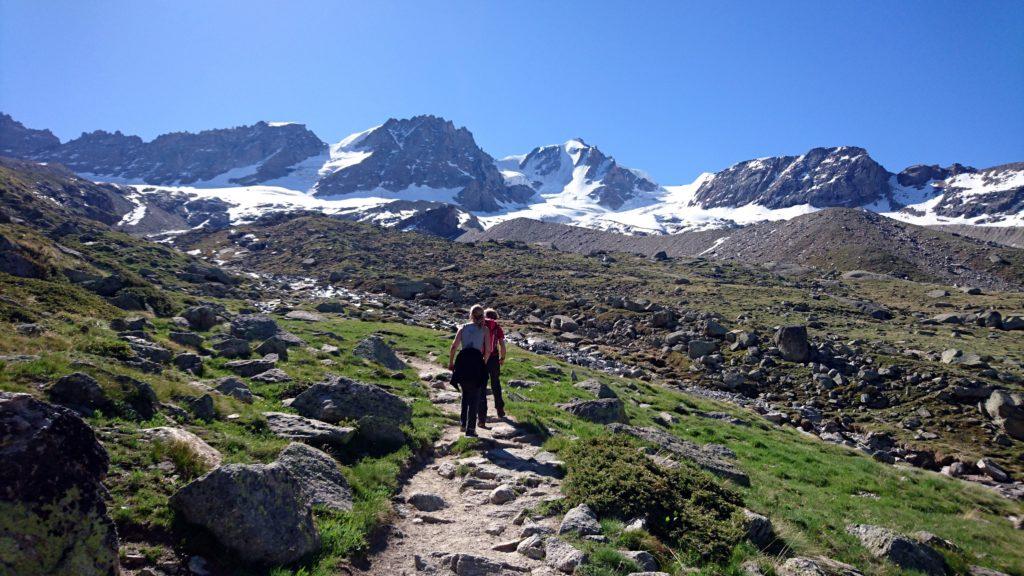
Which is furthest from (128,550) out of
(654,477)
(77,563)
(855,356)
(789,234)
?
(789,234)

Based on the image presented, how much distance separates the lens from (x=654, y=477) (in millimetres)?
9750

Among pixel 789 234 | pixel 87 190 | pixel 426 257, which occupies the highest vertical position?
pixel 87 190

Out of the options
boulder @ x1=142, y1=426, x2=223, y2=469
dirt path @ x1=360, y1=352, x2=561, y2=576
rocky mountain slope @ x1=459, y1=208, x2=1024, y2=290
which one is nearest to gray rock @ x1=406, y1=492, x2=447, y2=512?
dirt path @ x1=360, y1=352, x2=561, y2=576

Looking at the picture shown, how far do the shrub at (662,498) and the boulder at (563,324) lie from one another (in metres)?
37.8

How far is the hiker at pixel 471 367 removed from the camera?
1324cm

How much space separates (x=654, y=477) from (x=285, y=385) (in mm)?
10296

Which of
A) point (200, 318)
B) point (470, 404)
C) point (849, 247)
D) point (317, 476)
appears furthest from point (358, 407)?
point (849, 247)

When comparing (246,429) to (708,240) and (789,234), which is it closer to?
(789,234)

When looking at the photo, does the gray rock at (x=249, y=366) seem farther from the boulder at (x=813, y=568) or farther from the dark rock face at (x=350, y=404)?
the boulder at (x=813, y=568)

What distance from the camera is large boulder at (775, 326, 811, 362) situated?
3709 cm

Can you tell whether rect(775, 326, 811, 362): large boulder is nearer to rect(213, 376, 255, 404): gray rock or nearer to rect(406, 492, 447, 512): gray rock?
rect(406, 492, 447, 512): gray rock

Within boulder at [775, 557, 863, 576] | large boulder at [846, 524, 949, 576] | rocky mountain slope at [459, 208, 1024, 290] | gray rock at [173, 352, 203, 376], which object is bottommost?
large boulder at [846, 524, 949, 576]

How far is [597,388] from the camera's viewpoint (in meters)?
22.4

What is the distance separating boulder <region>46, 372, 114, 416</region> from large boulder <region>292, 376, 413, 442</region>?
391 cm
